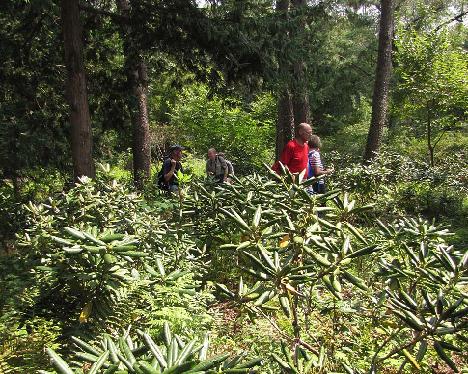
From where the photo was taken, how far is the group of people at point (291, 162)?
6.05 m

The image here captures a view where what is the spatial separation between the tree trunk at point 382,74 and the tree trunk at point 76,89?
7290mm

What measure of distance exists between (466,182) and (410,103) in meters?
3.21

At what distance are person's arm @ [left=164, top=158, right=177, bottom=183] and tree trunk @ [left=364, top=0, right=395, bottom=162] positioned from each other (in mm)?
5905

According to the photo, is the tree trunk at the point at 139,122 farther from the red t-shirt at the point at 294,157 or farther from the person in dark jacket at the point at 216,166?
the red t-shirt at the point at 294,157

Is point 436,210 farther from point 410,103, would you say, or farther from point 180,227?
point 180,227

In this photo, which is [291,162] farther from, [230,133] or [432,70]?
[230,133]

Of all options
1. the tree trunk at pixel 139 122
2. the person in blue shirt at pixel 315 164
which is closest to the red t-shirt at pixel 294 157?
the person in blue shirt at pixel 315 164

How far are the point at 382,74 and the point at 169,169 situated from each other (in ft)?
23.1

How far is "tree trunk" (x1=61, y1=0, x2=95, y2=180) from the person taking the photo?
598 centimetres

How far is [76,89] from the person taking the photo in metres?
6.16

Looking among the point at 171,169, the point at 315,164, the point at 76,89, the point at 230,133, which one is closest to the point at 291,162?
the point at 315,164

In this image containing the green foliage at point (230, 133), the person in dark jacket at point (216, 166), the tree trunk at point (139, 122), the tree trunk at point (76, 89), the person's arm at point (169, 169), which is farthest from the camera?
the green foliage at point (230, 133)

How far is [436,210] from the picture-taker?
9859mm

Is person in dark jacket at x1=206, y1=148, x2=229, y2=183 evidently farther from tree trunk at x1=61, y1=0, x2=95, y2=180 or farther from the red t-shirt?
tree trunk at x1=61, y1=0, x2=95, y2=180
